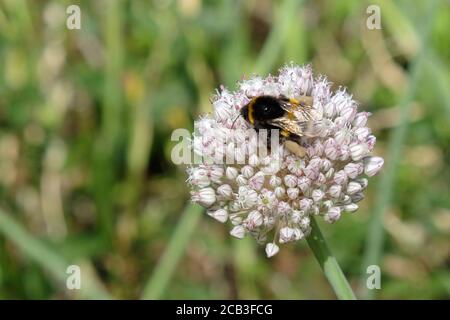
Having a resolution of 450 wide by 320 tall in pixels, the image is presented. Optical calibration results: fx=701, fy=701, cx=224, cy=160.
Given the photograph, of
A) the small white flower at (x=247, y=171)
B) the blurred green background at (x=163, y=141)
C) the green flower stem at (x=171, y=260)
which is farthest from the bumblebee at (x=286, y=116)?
the blurred green background at (x=163, y=141)

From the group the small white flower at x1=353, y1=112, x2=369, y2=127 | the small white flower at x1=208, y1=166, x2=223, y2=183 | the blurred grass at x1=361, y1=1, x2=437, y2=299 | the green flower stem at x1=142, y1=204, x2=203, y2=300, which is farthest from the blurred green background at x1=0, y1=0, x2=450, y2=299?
the small white flower at x1=208, y1=166, x2=223, y2=183

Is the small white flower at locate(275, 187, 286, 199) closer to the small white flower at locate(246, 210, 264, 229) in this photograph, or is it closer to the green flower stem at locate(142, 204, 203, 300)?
the small white flower at locate(246, 210, 264, 229)

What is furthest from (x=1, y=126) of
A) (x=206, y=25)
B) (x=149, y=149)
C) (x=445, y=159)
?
(x=445, y=159)

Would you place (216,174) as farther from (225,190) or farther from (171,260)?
→ (171,260)

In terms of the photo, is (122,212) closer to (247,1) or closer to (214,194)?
(247,1)

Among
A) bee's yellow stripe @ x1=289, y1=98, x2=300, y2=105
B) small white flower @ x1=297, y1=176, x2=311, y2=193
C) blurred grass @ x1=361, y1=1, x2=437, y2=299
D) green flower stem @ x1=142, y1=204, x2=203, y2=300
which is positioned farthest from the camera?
green flower stem @ x1=142, y1=204, x2=203, y2=300

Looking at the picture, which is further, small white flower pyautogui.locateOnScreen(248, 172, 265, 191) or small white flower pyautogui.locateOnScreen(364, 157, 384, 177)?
small white flower pyautogui.locateOnScreen(364, 157, 384, 177)
